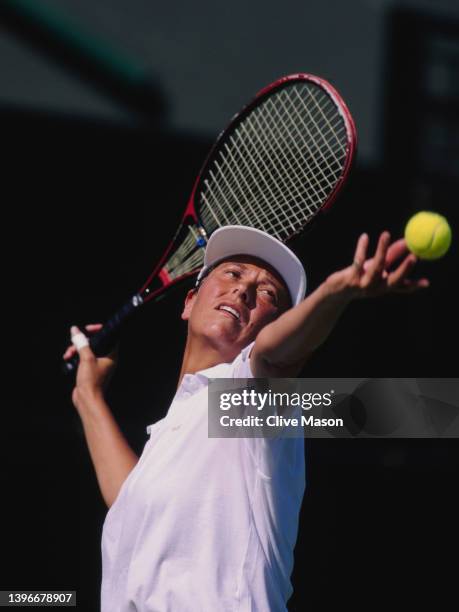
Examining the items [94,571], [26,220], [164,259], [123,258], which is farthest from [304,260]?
[164,259]

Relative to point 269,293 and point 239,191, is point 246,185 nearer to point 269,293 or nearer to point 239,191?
point 239,191

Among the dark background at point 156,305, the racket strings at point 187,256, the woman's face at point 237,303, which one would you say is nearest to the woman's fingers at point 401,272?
the woman's face at point 237,303

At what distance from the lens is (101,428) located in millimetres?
2615

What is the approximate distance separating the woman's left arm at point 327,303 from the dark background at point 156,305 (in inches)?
84.1

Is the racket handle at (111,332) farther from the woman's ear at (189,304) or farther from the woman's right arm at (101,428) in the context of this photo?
the woman's ear at (189,304)

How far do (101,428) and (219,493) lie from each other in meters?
0.57

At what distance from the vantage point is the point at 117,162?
15.7ft

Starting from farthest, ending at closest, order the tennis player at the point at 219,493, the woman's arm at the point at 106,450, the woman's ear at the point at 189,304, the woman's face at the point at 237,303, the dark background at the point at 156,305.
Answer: the dark background at the point at 156,305 < the woman's ear at the point at 189,304 < the woman's arm at the point at 106,450 < the woman's face at the point at 237,303 < the tennis player at the point at 219,493

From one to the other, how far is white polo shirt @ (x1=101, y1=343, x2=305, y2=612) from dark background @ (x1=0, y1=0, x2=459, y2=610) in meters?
2.00

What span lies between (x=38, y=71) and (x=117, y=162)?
0.67m

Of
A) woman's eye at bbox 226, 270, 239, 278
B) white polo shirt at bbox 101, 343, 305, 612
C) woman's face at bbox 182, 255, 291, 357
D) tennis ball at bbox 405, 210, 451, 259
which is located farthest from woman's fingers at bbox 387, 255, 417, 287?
woman's eye at bbox 226, 270, 239, 278

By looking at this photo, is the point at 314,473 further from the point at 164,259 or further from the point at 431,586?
the point at 164,259

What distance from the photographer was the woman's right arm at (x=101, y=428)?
8.16 feet

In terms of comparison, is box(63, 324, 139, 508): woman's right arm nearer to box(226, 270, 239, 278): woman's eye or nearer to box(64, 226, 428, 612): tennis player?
box(64, 226, 428, 612): tennis player
